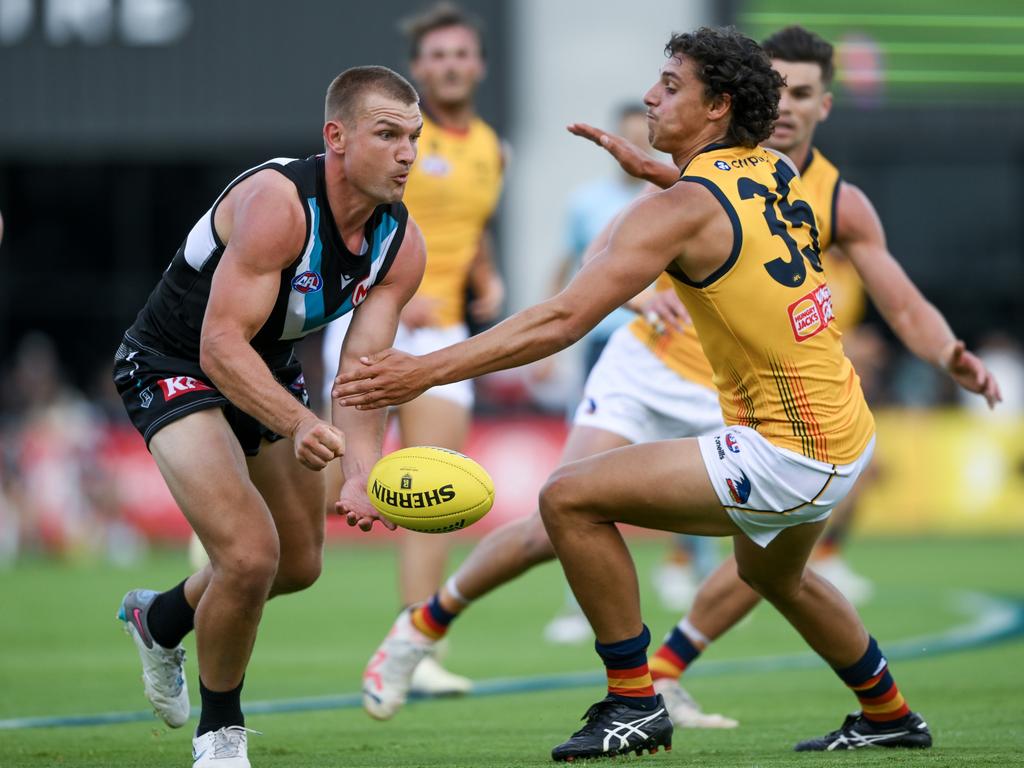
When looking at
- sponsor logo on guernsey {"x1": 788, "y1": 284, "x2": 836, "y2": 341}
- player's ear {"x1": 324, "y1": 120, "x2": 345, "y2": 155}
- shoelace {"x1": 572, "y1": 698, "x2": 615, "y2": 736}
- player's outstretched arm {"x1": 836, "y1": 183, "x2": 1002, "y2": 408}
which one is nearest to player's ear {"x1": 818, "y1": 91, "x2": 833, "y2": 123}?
player's outstretched arm {"x1": 836, "y1": 183, "x2": 1002, "y2": 408}

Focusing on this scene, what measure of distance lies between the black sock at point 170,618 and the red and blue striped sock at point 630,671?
1576 mm

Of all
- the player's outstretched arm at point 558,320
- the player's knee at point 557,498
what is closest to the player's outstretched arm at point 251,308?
the player's outstretched arm at point 558,320

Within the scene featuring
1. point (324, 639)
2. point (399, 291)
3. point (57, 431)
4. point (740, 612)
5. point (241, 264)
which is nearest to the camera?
point (241, 264)

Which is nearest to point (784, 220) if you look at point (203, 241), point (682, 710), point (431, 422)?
point (203, 241)

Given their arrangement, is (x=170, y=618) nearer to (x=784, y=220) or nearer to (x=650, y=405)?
(x=650, y=405)

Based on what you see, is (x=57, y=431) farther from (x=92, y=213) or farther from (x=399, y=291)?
(x=399, y=291)

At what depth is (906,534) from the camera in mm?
18359

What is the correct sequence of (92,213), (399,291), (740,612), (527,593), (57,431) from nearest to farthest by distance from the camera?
(399,291) → (740,612) → (527,593) → (57,431) → (92,213)

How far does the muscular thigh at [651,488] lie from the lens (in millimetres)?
5219

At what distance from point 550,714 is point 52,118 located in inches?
690

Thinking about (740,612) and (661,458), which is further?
(740,612)

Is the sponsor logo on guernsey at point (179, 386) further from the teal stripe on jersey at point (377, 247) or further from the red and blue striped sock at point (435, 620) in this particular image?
the red and blue striped sock at point (435, 620)

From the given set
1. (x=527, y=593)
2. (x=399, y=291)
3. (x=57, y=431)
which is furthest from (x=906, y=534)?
(x=399, y=291)

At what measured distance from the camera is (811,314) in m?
5.25
